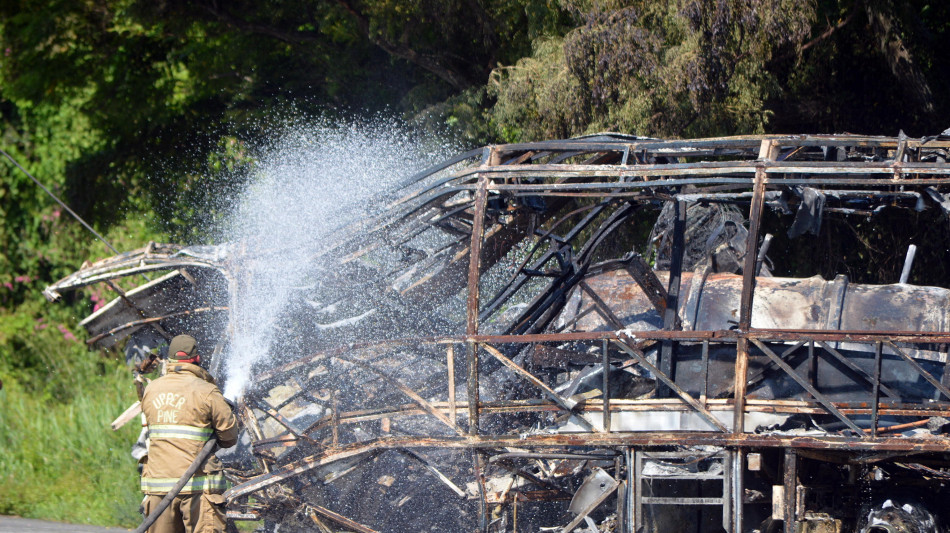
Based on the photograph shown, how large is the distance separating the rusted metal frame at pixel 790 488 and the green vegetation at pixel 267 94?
4.70 m

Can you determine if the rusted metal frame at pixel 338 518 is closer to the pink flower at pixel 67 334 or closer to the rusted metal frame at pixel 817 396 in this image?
the rusted metal frame at pixel 817 396

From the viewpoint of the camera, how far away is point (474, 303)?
779 cm

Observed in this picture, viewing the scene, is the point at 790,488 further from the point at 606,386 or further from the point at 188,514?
the point at 188,514

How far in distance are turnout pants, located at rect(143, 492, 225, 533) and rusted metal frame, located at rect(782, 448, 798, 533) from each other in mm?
3985

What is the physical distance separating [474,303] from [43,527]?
5839mm

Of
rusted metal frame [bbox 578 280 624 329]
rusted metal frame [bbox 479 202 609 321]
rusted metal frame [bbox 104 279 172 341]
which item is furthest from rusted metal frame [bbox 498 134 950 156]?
rusted metal frame [bbox 104 279 172 341]

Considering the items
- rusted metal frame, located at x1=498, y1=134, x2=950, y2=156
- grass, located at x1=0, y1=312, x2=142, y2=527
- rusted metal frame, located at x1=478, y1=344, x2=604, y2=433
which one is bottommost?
grass, located at x1=0, y1=312, x2=142, y2=527

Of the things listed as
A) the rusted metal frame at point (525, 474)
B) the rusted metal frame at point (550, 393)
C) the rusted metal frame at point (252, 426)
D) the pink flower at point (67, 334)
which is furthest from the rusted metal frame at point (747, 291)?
the pink flower at point (67, 334)

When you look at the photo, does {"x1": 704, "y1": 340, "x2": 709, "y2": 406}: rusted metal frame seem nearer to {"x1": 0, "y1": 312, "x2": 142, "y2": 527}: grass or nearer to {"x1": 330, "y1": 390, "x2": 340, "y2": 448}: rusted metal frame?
{"x1": 330, "y1": 390, "x2": 340, "y2": 448}: rusted metal frame


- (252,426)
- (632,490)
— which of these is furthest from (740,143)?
(252,426)

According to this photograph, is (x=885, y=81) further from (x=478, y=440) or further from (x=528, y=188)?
(x=478, y=440)

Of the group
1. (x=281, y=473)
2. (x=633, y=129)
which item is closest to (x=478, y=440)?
(x=281, y=473)

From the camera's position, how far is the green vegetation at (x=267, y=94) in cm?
1134

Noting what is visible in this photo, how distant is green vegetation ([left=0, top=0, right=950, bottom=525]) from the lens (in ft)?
37.2
